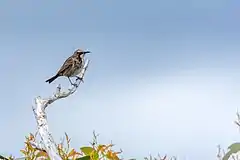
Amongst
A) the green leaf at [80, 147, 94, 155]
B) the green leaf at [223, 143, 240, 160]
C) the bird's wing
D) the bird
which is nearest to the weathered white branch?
the green leaf at [80, 147, 94, 155]

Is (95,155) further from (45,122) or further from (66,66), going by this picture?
(66,66)

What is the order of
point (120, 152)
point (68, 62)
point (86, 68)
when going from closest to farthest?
point (120, 152), point (86, 68), point (68, 62)

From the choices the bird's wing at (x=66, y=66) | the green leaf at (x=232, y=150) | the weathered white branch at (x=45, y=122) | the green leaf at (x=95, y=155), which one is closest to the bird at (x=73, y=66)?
the bird's wing at (x=66, y=66)

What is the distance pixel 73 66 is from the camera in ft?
15.7

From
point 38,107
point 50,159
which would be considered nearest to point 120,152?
point 50,159

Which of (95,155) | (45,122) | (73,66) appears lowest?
(95,155)

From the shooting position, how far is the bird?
14.6 feet

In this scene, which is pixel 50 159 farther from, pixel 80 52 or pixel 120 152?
pixel 80 52

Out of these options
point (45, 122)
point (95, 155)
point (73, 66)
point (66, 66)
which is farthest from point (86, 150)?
point (66, 66)

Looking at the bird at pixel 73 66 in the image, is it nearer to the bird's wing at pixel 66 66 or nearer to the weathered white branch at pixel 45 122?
the bird's wing at pixel 66 66

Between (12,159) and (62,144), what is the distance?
189mm

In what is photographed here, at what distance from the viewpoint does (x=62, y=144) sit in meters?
1.51

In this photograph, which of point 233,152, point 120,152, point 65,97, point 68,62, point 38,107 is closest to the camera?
point 120,152

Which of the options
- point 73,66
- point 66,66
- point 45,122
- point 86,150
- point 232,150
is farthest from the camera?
point 66,66
